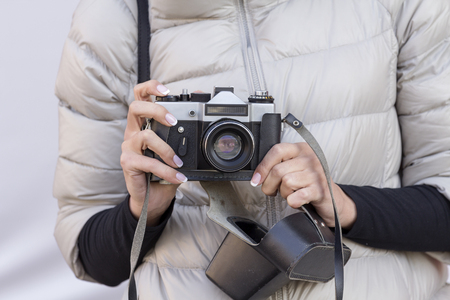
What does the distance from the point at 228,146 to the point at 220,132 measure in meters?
0.02

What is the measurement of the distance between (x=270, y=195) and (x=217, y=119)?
12 cm

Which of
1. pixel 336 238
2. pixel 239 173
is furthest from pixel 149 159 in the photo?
pixel 336 238

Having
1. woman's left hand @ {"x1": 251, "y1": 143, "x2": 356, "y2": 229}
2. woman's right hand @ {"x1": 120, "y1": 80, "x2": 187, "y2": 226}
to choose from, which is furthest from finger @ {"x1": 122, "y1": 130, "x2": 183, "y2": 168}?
woman's left hand @ {"x1": 251, "y1": 143, "x2": 356, "y2": 229}

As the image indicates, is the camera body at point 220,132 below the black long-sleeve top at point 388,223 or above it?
above

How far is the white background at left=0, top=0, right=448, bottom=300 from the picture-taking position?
1092mm

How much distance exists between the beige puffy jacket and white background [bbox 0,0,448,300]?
475 mm

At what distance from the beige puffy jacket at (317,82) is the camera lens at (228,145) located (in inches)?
2.9

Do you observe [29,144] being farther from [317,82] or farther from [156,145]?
[317,82]

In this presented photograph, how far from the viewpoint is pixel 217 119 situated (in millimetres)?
554

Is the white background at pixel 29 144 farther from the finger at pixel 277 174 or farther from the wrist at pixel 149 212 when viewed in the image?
the finger at pixel 277 174

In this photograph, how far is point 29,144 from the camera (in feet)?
3.68

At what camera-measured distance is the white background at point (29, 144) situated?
1.09 meters

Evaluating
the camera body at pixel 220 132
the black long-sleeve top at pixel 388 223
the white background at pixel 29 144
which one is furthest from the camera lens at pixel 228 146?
the white background at pixel 29 144

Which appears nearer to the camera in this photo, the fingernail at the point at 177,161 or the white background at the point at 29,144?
the fingernail at the point at 177,161
